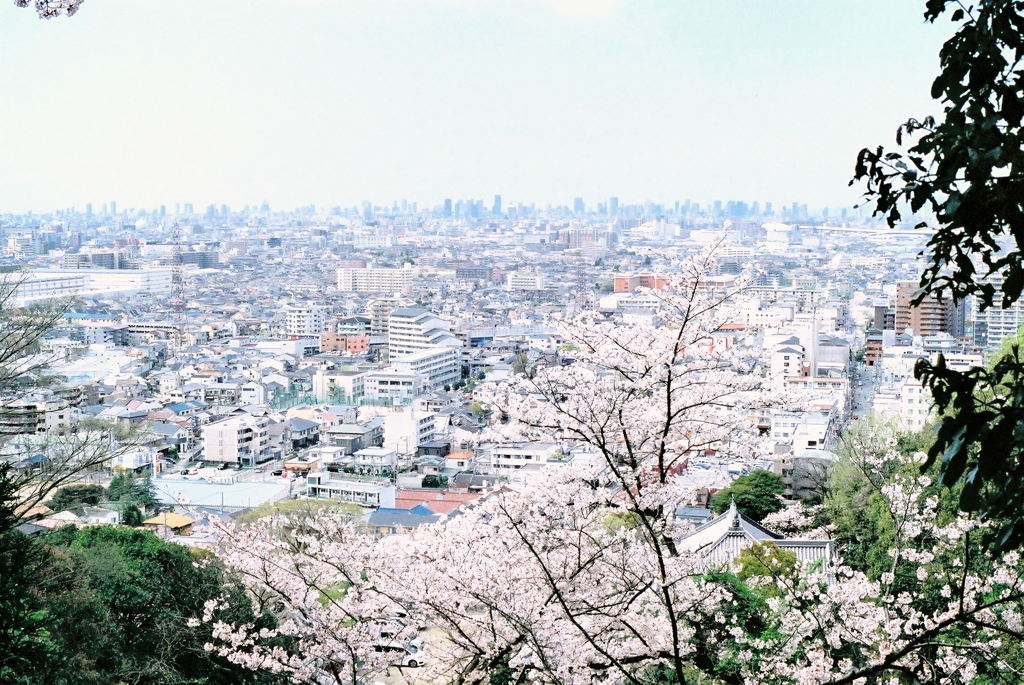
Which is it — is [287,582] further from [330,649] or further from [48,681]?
[48,681]

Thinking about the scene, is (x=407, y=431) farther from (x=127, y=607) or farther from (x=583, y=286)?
(x=583, y=286)

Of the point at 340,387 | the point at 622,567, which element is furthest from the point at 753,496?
the point at 340,387

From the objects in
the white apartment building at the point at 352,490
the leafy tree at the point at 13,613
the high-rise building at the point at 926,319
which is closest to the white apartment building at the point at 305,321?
the high-rise building at the point at 926,319

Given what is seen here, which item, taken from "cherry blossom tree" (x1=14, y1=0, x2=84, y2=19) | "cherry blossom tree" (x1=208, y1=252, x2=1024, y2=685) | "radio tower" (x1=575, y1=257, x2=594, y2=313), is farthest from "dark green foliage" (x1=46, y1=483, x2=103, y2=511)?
"radio tower" (x1=575, y1=257, x2=594, y2=313)

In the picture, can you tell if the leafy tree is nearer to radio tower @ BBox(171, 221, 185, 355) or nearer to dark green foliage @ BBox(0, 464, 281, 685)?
dark green foliage @ BBox(0, 464, 281, 685)

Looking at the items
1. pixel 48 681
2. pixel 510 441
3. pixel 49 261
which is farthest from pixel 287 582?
pixel 49 261

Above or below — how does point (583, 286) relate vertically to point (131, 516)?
below
